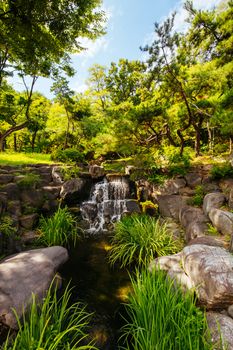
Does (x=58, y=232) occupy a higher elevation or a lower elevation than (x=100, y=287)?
higher

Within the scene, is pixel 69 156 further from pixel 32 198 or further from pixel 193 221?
pixel 193 221

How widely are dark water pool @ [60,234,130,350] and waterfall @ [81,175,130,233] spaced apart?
2158mm

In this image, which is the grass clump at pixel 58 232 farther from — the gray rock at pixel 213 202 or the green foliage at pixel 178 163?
the green foliage at pixel 178 163

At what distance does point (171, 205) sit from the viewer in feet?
25.0

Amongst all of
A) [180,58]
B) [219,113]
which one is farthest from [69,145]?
[219,113]

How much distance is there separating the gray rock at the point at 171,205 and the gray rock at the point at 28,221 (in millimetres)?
4738

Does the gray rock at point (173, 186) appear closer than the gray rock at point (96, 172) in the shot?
Yes

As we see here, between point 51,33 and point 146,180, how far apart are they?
6678 mm

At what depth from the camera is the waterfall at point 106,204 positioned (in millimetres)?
8763

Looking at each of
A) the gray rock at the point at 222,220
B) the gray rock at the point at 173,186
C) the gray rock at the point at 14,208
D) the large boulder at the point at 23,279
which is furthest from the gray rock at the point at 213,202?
the gray rock at the point at 14,208

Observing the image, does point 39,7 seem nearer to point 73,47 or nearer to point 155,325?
point 73,47

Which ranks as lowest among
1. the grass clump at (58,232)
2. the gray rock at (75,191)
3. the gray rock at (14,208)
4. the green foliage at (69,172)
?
the grass clump at (58,232)

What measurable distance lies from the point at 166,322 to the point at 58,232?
4708 mm

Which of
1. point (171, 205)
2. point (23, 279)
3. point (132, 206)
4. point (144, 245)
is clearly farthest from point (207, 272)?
point (132, 206)
